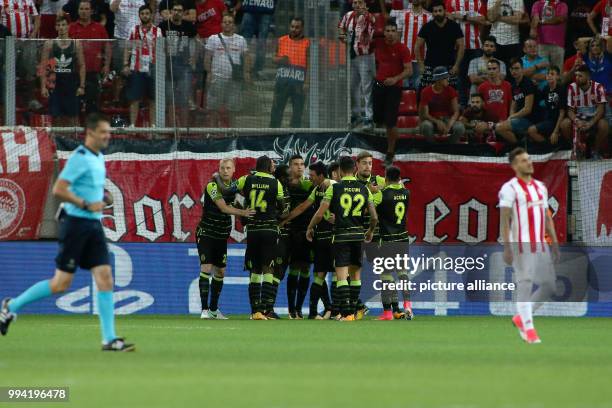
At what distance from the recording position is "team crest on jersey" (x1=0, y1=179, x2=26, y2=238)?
68.7ft

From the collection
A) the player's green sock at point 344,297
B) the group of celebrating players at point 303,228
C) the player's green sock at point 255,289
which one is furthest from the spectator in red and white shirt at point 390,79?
the player's green sock at point 255,289

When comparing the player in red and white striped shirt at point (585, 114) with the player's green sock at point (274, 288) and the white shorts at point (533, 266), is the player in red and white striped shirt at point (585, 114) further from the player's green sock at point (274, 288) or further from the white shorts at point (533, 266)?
the white shorts at point (533, 266)

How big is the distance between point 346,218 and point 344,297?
1229 mm

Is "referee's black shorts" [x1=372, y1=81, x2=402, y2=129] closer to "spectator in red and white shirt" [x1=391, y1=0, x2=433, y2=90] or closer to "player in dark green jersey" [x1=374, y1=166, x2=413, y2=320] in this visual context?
"spectator in red and white shirt" [x1=391, y1=0, x2=433, y2=90]

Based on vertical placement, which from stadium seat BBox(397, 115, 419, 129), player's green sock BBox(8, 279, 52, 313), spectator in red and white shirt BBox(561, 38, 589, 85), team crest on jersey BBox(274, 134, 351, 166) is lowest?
player's green sock BBox(8, 279, 52, 313)

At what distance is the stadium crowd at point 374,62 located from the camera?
21141mm

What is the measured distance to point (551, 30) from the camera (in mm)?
23500

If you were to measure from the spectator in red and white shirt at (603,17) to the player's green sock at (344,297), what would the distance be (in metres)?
7.51

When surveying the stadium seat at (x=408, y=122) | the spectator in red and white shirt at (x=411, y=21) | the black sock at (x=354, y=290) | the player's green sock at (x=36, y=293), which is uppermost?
the spectator in red and white shirt at (x=411, y=21)

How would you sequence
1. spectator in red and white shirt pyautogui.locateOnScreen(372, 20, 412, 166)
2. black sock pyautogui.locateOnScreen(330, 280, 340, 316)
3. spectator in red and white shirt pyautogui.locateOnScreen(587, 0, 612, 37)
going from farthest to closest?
1. spectator in red and white shirt pyautogui.locateOnScreen(587, 0, 612, 37)
2. spectator in red and white shirt pyautogui.locateOnScreen(372, 20, 412, 166)
3. black sock pyautogui.locateOnScreen(330, 280, 340, 316)

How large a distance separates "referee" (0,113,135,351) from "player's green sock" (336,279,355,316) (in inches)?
283

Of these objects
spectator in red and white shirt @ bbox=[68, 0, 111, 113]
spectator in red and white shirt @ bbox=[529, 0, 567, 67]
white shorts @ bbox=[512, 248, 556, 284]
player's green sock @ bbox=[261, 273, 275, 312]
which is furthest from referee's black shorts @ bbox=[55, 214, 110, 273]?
spectator in red and white shirt @ bbox=[529, 0, 567, 67]

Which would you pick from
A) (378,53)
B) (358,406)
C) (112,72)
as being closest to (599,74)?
(378,53)

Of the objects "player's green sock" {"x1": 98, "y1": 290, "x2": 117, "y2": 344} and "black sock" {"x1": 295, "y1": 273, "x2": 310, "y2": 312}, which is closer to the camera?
"player's green sock" {"x1": 98, "y1": 290, "x2": 117, "y2": 344}
